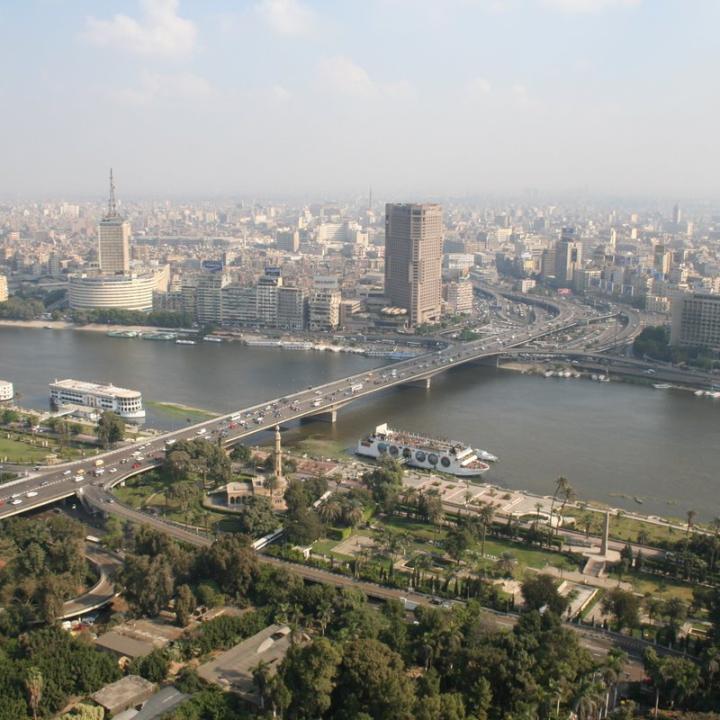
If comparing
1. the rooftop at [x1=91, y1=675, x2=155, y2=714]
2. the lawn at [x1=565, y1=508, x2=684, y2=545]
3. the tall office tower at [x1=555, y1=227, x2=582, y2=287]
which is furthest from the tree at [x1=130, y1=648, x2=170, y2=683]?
the tall office tower at [x1=555, y1=227, x2=582, y2=287]

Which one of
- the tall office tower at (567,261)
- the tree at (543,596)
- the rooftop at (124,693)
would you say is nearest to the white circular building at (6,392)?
the rooftop at (124,693)

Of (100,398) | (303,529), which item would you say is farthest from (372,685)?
(100,398)

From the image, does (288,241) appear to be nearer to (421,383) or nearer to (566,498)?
(421,383)

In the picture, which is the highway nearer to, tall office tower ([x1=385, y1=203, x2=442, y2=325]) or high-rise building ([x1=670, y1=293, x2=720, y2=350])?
high-rise building ([x1=670, y1=293, x2=720, y2=350])

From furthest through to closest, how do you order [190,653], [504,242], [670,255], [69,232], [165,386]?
[69,232] → [504,242] → [670,255] → [165,386] → [190,653]

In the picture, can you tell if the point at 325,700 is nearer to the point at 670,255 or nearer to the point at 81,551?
the point at 81,551

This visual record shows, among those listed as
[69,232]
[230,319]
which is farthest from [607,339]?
[69,232]
